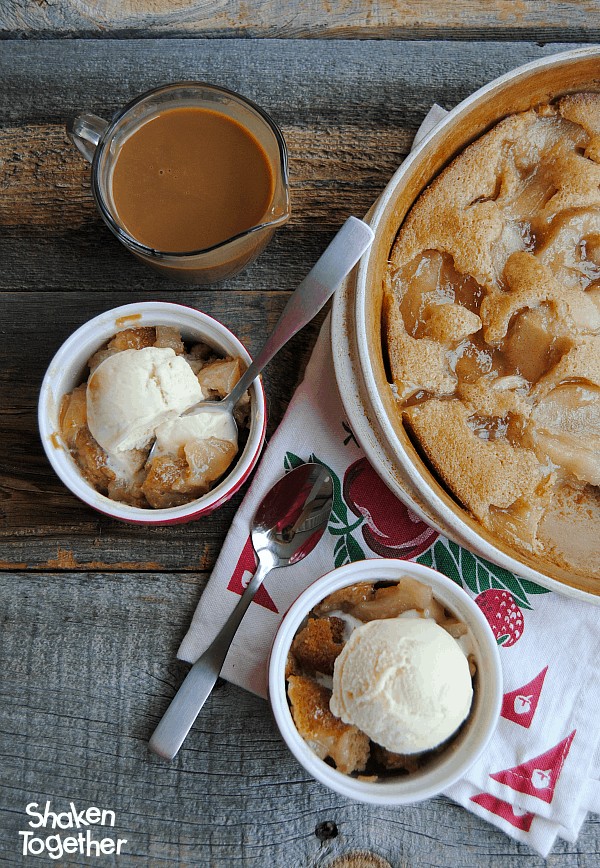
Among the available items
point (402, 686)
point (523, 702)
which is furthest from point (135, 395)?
point (523, 702)

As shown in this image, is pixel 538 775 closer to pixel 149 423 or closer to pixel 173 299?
pixel 149 423

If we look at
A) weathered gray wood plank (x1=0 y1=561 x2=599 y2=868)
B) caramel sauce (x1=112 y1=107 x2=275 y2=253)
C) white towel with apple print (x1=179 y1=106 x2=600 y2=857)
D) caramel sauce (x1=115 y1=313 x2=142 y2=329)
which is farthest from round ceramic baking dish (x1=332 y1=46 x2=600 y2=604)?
weathered gray wood plank (x1=0 y1=561 x2=599 y2=868)

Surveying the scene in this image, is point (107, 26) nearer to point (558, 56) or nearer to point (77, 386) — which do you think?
point (77, 386)

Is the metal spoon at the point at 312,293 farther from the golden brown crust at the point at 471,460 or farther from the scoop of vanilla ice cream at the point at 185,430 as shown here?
the golden brown crust at the point at 471,460

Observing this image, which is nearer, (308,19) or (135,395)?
(135,395)

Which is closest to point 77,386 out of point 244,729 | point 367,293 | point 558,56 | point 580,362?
point 367,293

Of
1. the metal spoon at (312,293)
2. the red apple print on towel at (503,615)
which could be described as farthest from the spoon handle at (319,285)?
the red apple print on towel at (503,615)

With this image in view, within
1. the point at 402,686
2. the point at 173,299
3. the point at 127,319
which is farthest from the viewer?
the point at 173,299
